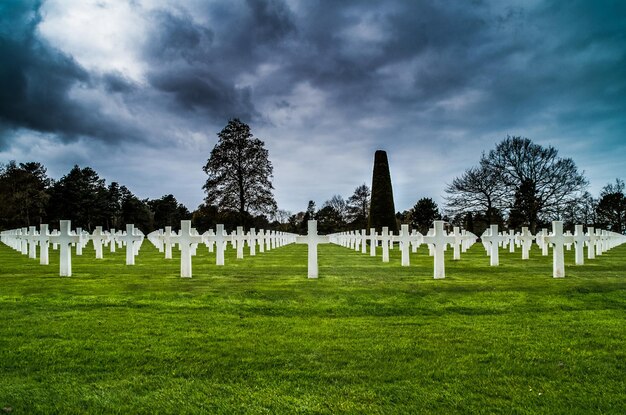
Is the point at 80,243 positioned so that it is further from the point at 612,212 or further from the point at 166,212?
the point at 166,212

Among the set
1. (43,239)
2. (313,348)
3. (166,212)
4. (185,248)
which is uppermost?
(166,212)

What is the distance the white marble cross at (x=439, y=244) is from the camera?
36.0ft

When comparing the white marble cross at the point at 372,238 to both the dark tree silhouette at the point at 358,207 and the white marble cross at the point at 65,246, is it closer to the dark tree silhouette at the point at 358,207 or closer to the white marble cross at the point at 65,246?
the white marble cross at the point at 65,246

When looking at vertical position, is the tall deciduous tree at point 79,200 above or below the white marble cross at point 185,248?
above

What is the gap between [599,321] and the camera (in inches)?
251

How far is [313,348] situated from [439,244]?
23.5 ft

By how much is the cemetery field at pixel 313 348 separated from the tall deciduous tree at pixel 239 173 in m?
42.3

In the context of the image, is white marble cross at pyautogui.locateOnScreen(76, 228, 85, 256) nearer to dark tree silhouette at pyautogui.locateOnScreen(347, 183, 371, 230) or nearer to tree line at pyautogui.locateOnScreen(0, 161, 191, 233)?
tree line at pyautogui.locateOnScreen(0, 161, 191, 233)

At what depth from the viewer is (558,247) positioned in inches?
441

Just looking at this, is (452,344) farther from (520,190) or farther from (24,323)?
(520,190)

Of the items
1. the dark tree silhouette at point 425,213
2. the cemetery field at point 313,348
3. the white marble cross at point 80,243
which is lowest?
the cemetery field at point 313,348

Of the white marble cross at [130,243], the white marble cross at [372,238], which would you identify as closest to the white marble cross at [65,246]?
the white marble cross at [130,243]

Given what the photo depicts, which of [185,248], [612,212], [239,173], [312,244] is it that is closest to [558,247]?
[312,244]

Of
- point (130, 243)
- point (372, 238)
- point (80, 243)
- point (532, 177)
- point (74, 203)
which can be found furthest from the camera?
point (74, 203)
